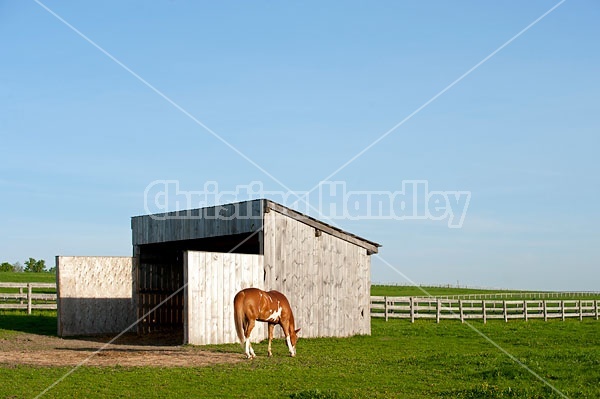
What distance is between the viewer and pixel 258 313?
1716 centimetres

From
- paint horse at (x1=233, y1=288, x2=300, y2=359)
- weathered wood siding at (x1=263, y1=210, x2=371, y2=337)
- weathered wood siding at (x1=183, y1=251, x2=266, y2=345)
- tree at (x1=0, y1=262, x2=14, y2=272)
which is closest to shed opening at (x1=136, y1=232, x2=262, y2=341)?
weathered wood siding at (x1=263, y1=210, x2=371, y2=337)

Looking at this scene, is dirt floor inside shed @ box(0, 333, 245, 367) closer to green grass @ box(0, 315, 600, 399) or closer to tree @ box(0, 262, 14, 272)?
green grass @ box(0, 315, 600, 399)

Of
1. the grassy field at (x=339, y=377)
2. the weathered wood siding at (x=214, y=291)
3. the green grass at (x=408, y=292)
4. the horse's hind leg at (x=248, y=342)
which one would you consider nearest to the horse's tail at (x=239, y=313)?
the horse's hind leg at (x=248, y=342)

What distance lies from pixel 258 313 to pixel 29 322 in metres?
12.5

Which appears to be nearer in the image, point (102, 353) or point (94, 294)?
point (102, 353)

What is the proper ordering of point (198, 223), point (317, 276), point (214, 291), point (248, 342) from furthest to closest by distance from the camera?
point (317, 276)
point (198, 223)
point (214, 291)
point (248, 342)

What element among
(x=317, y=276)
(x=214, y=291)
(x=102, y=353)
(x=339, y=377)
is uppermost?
(x=317, y=276)

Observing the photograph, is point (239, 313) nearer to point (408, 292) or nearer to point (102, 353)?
point (102, 353)

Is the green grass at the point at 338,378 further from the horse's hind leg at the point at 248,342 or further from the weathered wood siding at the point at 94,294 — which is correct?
the weathered wood siding at the point at 94,294

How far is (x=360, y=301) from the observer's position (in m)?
24.4

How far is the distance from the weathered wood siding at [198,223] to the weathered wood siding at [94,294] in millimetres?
1214

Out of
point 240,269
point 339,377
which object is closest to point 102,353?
point 240,269

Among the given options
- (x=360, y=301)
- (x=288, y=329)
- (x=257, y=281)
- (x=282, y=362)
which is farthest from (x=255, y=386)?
(x=360, y=301)

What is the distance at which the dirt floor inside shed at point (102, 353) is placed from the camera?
15.2 m
